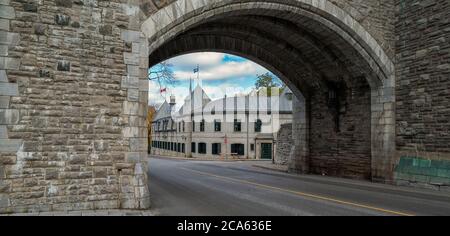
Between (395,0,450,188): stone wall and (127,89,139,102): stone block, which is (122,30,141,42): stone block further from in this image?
(395,0,450,188): stone wall

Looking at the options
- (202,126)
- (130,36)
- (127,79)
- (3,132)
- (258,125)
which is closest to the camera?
(3,132)

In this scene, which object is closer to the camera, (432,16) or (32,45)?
(32,45)

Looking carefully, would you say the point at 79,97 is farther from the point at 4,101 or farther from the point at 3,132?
the point at 3,132

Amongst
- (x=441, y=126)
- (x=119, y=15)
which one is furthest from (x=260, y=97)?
(x=119, y=15)

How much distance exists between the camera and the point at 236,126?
46688 millimetres

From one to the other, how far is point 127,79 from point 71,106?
152 centimetres

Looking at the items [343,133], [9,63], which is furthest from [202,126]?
[9,63]

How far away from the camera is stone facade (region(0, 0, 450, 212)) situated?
859 centimetres

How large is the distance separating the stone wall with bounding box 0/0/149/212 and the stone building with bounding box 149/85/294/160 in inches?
1397

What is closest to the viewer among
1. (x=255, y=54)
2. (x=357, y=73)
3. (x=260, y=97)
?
(x=357, y=73)

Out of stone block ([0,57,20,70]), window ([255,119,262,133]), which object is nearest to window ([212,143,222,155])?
window ([255,119,262,133])

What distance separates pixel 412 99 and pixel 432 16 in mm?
3156

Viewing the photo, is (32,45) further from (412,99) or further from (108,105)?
(412,99)

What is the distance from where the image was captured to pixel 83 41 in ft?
30.3
